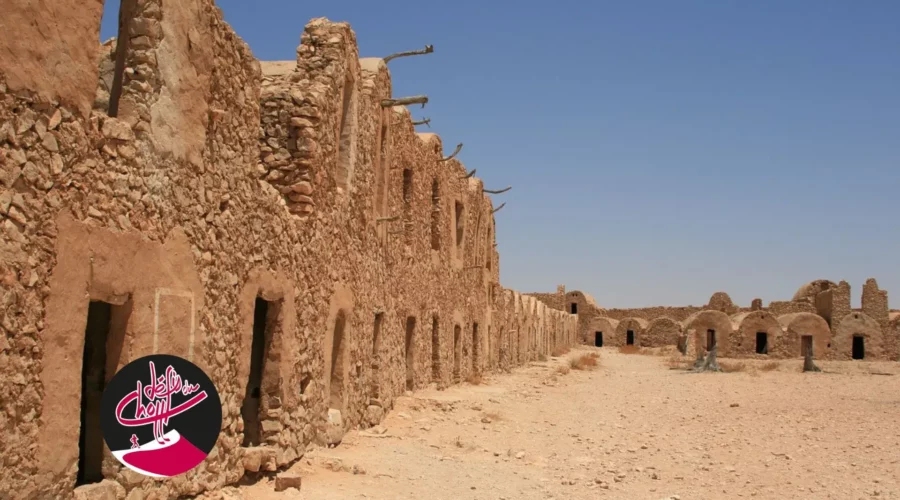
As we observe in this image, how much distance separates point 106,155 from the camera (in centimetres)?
517

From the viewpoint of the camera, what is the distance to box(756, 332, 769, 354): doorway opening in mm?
40194

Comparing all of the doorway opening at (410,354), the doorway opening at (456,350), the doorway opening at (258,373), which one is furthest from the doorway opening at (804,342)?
the doorway opening at (258,373)

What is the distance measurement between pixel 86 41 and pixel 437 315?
1280 centimetres

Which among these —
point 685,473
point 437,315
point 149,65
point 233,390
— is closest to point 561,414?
point 437,315

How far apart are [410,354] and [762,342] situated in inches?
1227

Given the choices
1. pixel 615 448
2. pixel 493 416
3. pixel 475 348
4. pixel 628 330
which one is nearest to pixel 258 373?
pixel 615 448

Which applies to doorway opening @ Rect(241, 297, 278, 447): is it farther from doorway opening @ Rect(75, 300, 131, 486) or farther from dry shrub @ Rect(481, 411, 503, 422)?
dry shrub @ Rect(481, 411, 503, 422)

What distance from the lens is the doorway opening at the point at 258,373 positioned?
322 inches

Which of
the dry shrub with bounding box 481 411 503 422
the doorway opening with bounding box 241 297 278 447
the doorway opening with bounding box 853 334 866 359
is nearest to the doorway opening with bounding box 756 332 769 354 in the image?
the doorway opening with bounding box 853 334 866 359

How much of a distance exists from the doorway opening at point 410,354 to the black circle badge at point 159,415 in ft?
35.2

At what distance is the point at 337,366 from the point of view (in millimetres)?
10445

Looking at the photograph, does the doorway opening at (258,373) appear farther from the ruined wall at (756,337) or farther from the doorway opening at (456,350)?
the ruined wall at (756,337)

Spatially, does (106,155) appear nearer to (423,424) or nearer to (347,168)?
(347,168)

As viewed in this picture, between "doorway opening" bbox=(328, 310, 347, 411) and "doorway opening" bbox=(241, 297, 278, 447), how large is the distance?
5.08ft
